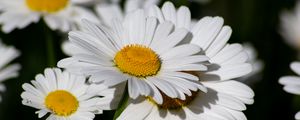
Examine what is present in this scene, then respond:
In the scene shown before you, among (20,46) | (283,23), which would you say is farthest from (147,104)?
(283,23)

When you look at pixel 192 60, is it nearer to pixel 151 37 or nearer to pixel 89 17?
pixel 151 37

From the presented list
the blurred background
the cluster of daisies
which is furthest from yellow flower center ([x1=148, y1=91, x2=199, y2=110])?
the blurred background

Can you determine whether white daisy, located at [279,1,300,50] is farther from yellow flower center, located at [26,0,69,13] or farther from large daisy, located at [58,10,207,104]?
large daisy, located at [58,10,207,104]

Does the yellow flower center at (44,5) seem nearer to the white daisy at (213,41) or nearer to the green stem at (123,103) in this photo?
the white daisy at (213,41)

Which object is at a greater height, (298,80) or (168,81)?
(168,81)

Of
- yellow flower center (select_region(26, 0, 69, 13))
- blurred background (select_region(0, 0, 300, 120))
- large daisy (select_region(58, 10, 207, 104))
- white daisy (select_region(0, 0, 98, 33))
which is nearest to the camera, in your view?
large daisy (select_region(58, 10, 207, 104))

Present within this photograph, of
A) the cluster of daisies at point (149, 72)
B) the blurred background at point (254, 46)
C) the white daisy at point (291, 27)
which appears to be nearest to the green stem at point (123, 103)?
the cluster of daisies at point (149, 72)

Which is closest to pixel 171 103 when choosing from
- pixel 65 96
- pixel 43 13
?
pixel 65 96
